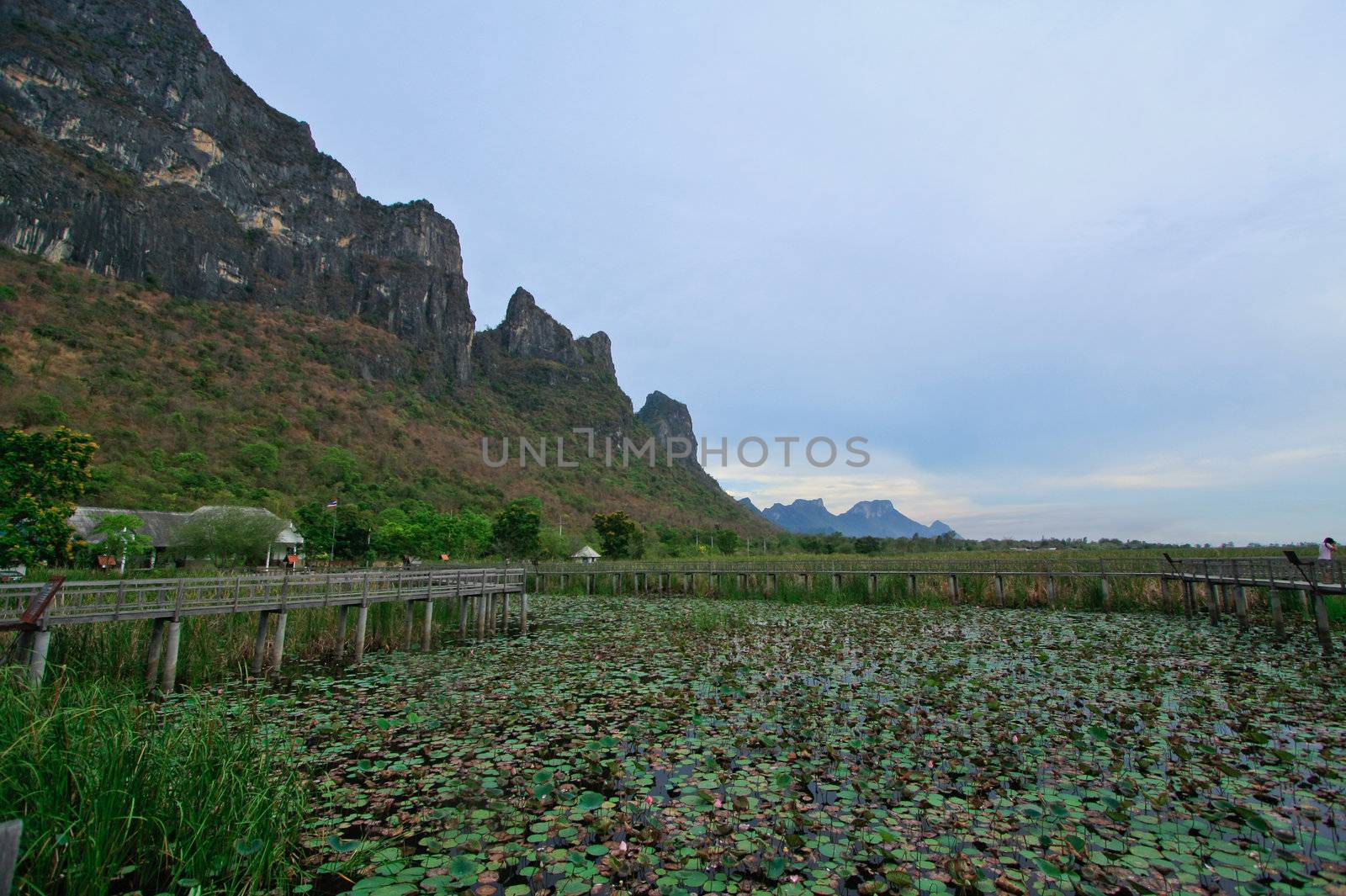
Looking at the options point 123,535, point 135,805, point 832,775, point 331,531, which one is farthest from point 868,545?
point 135,805

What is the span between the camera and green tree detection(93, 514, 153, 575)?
3291 cm

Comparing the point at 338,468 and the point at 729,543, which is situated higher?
the point at 338,468

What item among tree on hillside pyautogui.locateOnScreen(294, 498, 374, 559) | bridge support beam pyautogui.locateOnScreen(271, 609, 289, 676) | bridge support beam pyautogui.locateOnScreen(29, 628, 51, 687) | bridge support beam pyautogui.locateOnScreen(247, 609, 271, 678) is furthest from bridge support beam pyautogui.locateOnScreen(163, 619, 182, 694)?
tree on hillside pyautogui.locateOnScreen(294, 498, 374, 559)

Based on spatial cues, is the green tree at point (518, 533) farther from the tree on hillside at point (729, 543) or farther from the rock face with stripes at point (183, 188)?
the rock face with stripes at point (183, 188)

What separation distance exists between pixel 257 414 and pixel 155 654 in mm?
61964

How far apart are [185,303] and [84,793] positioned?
304 ft

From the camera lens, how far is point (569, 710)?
31.9 feet

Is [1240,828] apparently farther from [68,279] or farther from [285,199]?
[285,199]

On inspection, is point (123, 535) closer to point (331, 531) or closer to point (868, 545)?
point (331, 531)

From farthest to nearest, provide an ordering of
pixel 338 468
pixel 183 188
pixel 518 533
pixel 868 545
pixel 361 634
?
1. pixel 183 188
2. pixel 868 545
3. pixel 338 468
4. pixel 518 533
5. pixel 361 634

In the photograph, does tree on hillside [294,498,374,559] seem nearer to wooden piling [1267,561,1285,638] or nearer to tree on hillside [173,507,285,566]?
A: tree on hillside [173,507,285,566]

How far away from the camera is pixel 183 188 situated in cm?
8450

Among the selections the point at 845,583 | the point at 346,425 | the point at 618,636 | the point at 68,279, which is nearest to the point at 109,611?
the point at 618,636

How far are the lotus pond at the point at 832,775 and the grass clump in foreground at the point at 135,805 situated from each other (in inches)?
23.6
